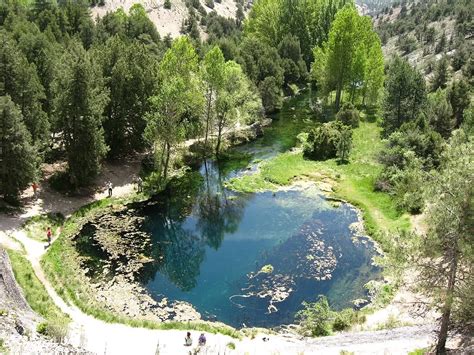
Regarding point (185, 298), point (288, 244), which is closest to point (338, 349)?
point (185, 298)

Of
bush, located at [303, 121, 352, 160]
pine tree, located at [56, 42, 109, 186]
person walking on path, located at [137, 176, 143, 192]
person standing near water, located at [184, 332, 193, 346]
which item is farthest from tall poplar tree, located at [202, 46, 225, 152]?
person standing near water, located at [184, 332, 193, 346]

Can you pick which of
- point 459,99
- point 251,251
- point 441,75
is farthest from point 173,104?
point 441,75

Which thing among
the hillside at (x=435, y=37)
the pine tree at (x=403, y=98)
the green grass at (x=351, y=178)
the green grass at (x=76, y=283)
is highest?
the hillside at (x=435, y=37)

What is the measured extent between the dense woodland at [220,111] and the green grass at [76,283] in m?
6.92

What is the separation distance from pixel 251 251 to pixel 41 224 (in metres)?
20.7

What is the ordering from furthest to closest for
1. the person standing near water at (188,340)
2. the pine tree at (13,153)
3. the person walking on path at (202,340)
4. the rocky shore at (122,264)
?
1. the pine tree at (13,153)
2. the rocky shore at (122,264)
3. the person standing near water at (188,340)
4. the person walking on path at (202,340)

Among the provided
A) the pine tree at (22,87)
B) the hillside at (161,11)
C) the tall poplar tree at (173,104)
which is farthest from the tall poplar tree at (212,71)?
the hillside at (161,11)

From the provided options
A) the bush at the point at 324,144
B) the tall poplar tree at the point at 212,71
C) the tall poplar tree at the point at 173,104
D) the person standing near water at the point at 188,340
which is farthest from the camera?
the bush at the point at 324,144

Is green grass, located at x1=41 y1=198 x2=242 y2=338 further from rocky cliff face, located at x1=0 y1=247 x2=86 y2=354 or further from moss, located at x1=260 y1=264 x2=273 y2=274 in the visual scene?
moss, located at x1=260 y1=264 x2=273 y2=274

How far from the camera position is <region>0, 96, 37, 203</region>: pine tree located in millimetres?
48156

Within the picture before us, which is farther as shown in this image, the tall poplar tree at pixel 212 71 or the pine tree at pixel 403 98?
the pine tree at pixel 403 98

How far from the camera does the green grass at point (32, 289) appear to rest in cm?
3503

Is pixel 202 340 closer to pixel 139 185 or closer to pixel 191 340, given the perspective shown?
pixel 191 340

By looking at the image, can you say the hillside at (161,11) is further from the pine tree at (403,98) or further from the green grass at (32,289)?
the green grass at (32,289)
